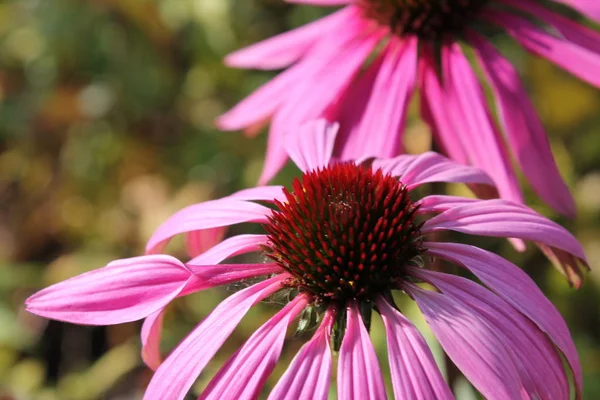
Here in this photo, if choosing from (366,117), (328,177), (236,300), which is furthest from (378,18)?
(236,300)

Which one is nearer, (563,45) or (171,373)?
(171,373)

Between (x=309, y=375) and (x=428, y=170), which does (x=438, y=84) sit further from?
(x=309, y=375)

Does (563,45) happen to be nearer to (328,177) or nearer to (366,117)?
(366,117)

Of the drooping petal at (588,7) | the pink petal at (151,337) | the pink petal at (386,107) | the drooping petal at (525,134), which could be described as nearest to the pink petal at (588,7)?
the drooping petal at (588,7)

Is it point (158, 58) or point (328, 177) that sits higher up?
point (158, 58)

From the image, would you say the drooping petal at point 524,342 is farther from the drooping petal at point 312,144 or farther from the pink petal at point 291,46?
the pink petal at point 291,46

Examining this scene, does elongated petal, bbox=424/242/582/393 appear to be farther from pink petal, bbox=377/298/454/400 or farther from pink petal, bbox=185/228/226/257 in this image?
pink petal, bbox=185/228/226/257

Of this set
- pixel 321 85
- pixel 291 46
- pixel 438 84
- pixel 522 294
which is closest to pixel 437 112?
pixel 438 84
